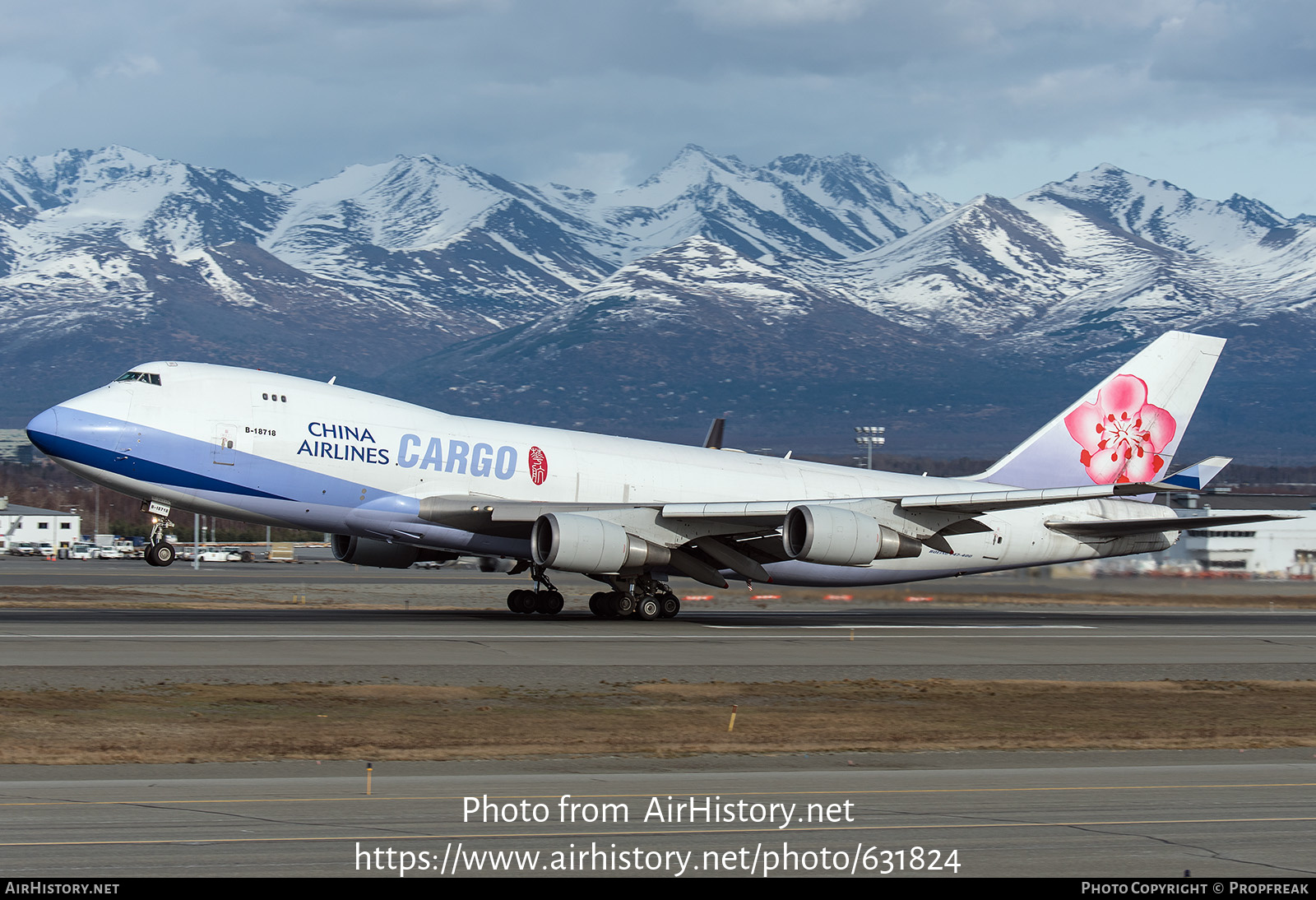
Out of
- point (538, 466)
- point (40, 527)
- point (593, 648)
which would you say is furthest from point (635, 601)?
point (40, 527)

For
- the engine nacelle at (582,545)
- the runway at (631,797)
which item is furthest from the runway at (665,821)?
the engine nacelle at (582,545)

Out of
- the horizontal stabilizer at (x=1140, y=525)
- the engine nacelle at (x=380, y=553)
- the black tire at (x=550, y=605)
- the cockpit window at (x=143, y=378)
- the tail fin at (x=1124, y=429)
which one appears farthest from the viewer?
the tail fin at (x=1124, y=429)

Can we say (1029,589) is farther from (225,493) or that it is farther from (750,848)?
(750,848)

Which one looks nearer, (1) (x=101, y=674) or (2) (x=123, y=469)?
(1) (x=101, y=674)

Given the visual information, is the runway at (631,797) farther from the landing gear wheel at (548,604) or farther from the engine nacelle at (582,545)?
the landing gear wheel at (548,604)

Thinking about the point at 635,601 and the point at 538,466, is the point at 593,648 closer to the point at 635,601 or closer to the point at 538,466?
the point at 635,601

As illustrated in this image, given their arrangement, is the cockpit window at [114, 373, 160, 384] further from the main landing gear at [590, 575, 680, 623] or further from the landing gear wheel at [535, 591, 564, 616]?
the main landing gear at [590, 575, 680, 623]
